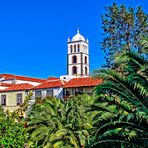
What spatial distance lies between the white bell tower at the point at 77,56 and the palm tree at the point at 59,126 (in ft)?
325

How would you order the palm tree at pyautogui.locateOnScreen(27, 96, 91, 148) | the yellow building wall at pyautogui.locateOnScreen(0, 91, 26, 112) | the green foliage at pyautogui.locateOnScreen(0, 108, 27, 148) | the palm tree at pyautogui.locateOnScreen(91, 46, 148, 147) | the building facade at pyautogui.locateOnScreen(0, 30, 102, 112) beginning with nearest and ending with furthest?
the green foliage at pyautogui.locateOnScreen(0, 108, 27, 148) → the palm tree at pyautogui.locateOnScreen(91, 46, 148, 147) → the palm tree at pyautogui.locateOnScreen(27, 96, 91, 148) → the building facade at pyautogui.locateOnScreen(0, 30, 102, 112) → the yellow building wall at pyautogui.locateOnScreen(0, 91, 26, 112)

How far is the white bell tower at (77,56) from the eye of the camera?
133375 millimetres

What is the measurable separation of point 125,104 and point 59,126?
13016 mm

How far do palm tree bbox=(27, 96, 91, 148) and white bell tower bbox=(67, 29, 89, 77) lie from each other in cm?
9919

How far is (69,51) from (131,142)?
121m

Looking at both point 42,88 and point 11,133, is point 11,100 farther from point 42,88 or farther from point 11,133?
point 11,133

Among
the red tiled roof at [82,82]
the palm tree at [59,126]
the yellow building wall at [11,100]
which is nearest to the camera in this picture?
the palm tree at [59,126]

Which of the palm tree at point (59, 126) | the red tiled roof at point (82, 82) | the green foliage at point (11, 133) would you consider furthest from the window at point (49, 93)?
the green foliage at point (11, 133)

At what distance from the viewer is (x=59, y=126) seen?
99.3 ft

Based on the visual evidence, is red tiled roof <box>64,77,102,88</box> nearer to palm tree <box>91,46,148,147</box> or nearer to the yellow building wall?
the yellow building wall

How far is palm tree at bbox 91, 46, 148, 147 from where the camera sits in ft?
55.5

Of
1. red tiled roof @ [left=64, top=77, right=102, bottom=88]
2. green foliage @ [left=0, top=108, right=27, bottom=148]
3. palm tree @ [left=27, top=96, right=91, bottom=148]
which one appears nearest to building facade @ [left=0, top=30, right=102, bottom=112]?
red tiled roof @ [left=64, top=77, right=102, bottom=88]

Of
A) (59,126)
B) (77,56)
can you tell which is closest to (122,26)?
(59,126)

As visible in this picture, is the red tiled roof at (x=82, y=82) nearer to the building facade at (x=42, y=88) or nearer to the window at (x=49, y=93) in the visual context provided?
the building facade at (x=42, y=88)
